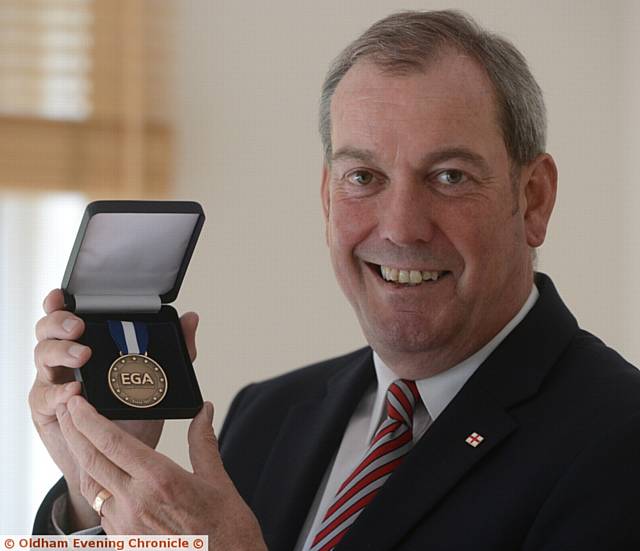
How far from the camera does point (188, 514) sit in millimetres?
1312

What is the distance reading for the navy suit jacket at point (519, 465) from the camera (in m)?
1.36

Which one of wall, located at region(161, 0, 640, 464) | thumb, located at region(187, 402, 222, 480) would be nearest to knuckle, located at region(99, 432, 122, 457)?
thumb, located at region(187, 402, 222, 480)

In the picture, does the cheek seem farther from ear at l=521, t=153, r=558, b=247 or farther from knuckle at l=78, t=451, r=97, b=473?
knuckle at l=78, t=451, r=97, b=473

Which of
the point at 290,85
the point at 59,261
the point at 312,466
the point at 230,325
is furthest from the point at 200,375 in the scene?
Answer: the point at 312,466

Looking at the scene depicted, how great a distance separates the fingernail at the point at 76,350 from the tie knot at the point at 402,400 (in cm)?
46

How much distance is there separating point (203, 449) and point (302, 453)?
0.36 m

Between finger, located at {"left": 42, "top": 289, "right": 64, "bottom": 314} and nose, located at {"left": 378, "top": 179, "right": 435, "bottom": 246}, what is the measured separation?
0.46 m

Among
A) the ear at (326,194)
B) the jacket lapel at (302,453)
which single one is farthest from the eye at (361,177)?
the jacket lapel at (302,453)

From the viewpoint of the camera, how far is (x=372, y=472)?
155 centimetres

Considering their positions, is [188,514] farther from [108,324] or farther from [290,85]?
[290,85]

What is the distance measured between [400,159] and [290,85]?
64.9 inches

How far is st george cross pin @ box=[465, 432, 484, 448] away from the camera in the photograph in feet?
4.87

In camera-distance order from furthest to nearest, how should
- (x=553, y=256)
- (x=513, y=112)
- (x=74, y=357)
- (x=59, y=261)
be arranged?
(x=553, y=256) → (x=59, y=261) → (x=513, y=112) → (x=74, y=357)

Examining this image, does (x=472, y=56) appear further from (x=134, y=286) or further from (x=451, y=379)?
(x=134, y=286)
